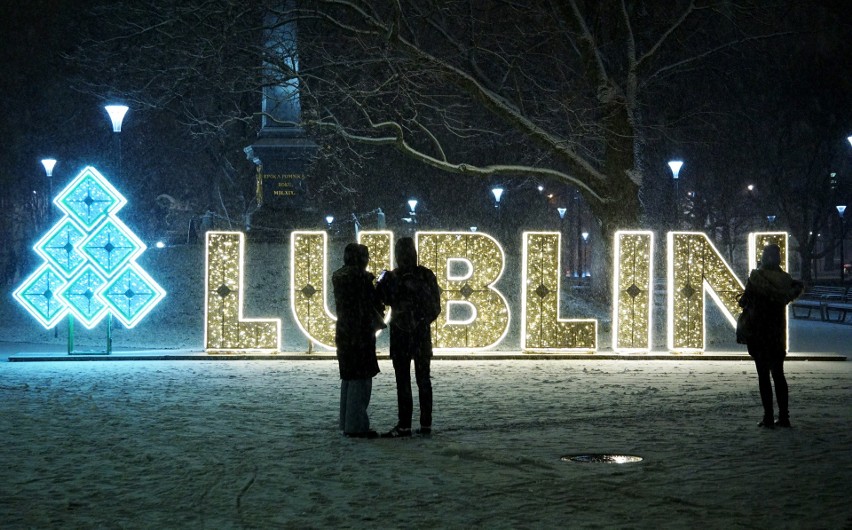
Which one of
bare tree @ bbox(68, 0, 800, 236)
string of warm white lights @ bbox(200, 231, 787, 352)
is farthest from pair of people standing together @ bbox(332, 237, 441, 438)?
bare tree @ bbox(68, 0, 800, 236)

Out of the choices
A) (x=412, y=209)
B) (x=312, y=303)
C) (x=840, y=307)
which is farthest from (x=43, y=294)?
(x=412, y=209)

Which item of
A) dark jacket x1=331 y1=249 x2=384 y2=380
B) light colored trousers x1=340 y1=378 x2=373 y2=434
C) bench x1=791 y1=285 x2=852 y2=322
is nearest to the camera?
light colored trousers x1=340 y1=378 x2=373 y2=434

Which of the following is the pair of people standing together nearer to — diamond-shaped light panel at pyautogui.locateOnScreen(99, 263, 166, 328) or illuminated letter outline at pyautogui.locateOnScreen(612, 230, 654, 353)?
illuminated letter outline at pyautogui.locateOnScreen(612, 230, 654, 353)

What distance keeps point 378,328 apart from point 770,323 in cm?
369

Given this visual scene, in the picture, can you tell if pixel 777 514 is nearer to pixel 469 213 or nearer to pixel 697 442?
pixel 697 442

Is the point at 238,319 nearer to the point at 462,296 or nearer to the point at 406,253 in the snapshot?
the point at 462,296

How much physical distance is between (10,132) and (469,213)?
22.9m

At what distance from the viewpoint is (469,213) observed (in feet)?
195

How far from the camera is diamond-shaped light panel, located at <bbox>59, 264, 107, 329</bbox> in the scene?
19.0 m

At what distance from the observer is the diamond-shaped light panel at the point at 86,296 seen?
19.0m

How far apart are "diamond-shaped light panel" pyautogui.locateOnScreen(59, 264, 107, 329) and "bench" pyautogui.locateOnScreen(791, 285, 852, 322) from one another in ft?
62.2

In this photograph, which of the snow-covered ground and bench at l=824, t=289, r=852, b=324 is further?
bench at l=824, t=289, r=852, b=324

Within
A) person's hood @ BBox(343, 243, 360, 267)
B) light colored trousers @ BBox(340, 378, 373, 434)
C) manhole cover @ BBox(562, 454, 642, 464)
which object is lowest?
manhole cover @ BBox(562, 454, 642, 464)

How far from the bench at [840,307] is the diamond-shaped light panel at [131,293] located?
17735 millimetres
